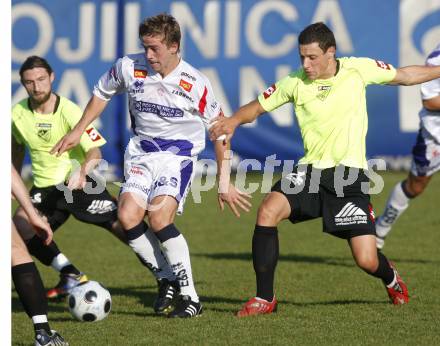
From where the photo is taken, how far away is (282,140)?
1898cm

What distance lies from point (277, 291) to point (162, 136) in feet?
6.15

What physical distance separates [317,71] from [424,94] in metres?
2.84

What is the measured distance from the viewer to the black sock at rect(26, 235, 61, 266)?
9.09 m

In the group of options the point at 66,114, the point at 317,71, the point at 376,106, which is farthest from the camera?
the point at 376,106

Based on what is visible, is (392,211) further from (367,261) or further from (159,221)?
(159,221)

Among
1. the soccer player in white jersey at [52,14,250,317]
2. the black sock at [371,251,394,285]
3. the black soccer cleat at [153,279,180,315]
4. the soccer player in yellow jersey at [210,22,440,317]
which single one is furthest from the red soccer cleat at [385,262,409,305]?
the black soccer cleat at [153,279,180,315]

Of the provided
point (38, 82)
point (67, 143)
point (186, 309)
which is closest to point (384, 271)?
point (186, 309)

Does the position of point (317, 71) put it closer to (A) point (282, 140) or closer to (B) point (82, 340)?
(B) point (82, 340)

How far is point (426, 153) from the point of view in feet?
34.0

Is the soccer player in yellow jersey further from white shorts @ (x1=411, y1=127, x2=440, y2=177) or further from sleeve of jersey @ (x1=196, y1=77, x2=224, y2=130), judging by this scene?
white shorts @ (x1=411, y1=127, x2=440, y2=177)

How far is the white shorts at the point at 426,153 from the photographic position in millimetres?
10344
